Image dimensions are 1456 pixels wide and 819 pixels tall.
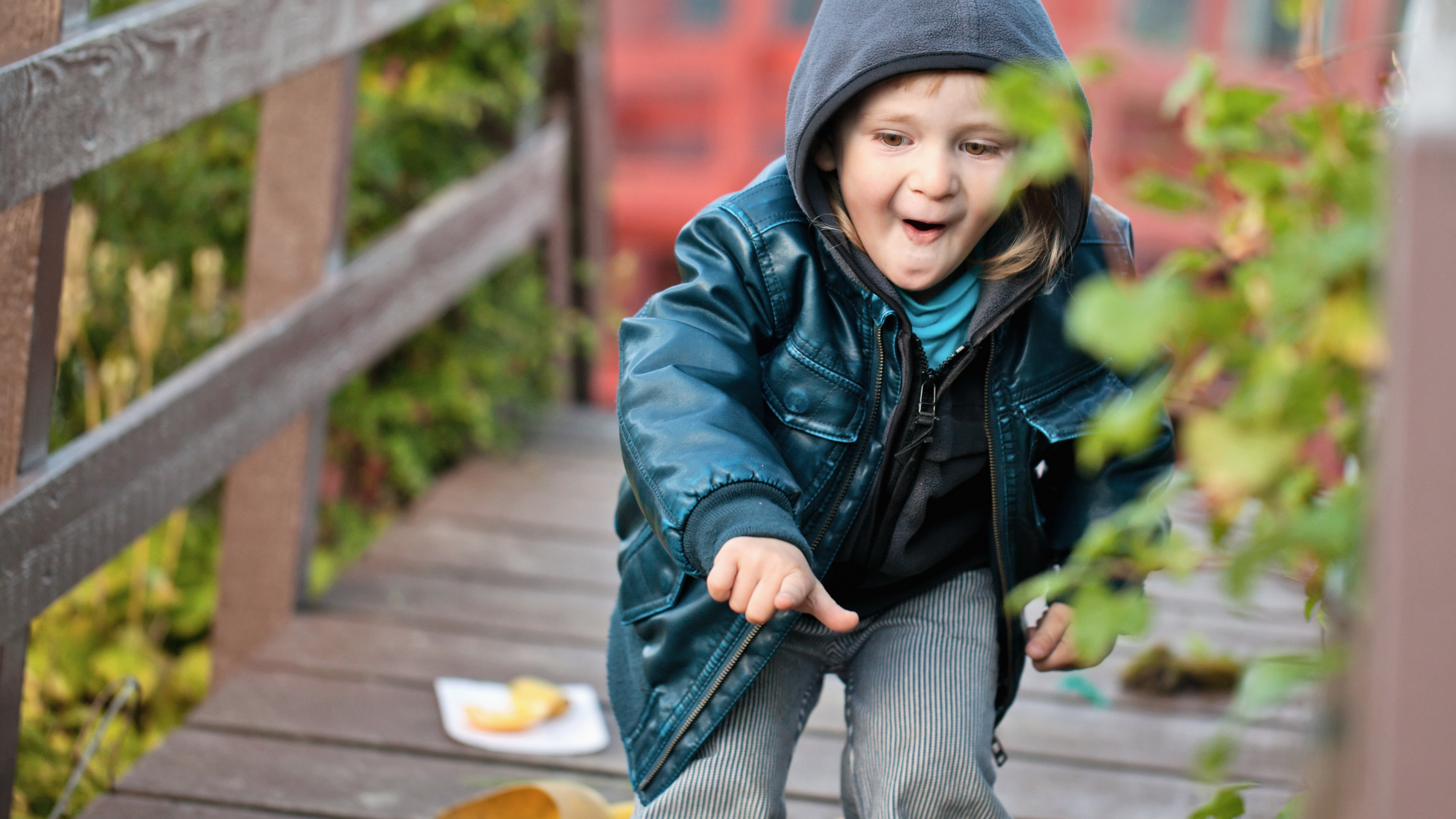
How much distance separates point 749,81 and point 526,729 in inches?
537

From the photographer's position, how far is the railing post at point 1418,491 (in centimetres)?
50

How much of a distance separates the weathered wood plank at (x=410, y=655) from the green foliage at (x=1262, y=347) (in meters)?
1.66

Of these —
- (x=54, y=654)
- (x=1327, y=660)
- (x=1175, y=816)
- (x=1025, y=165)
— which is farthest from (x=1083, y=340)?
(x=54, y=654)

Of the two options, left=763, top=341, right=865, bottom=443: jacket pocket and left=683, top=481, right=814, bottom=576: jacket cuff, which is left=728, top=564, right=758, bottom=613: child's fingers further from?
left=763, top=341, right=865, bottom=443: jacket pocket

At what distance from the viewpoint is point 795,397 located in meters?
1.45

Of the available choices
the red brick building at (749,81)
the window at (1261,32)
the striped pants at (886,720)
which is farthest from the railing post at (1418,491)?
the window at (1261,32)

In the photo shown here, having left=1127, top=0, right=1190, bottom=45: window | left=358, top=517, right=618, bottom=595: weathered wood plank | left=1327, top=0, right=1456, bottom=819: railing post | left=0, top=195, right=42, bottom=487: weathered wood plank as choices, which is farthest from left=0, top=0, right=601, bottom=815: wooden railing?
left=1127, top=0, right=1190, bottom=45: window

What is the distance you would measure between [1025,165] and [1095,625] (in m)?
0.23

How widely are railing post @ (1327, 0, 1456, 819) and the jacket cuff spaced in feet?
2.37

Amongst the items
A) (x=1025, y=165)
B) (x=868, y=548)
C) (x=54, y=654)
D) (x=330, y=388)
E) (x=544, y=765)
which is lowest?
(x=54, y=654)

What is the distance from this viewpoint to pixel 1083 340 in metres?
0.60

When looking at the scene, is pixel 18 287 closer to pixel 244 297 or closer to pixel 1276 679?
pixel 244 297

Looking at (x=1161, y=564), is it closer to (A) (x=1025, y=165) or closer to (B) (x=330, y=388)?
(A) (x=1025, y=165)

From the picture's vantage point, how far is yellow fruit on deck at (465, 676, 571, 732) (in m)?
2.09
